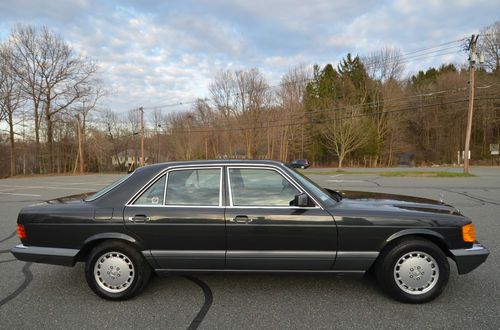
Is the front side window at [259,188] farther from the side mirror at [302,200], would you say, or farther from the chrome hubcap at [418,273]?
the chrome hubcap at [418,273]

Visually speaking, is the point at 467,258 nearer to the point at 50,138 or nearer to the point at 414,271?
the point at 414,271

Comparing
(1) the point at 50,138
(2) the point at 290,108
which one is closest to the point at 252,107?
(2) the point at 290,108

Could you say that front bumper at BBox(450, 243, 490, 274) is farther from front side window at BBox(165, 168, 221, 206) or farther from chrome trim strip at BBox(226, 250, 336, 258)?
front side window at BBox(165, 168, 221, 206)

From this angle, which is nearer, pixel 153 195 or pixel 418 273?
pixel 418 273

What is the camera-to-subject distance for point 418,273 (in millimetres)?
3148

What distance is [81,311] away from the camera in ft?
10.1

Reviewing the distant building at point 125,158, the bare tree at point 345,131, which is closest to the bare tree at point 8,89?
the distant building at point 125,158

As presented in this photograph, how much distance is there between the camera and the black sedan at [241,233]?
3146 millimetres

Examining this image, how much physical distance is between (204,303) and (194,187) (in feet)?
4.08

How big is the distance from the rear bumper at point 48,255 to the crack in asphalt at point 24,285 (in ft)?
1.48

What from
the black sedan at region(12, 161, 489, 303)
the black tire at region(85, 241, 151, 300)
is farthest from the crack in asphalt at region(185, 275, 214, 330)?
the black tire at region(85, 241, 151, 300)

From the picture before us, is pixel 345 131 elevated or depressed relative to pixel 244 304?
elevated

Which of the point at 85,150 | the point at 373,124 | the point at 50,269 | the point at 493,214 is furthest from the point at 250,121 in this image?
the point at 50,269

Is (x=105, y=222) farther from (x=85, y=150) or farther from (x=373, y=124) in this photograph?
(x=85, y=150)
